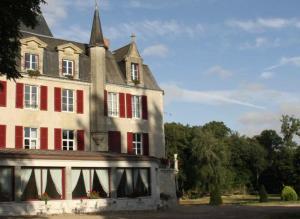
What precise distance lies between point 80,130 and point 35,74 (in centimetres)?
500

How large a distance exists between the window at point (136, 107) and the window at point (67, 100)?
4.83 m

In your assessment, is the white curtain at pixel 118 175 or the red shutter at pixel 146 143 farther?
the red shutter at pixel 146 143

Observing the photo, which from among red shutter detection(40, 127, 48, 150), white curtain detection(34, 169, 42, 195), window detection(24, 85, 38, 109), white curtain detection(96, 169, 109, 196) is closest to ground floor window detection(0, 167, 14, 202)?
white curtain detection(34, 169, 42, 195)

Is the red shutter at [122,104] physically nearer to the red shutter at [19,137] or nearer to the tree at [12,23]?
the red shutter at [19,137]

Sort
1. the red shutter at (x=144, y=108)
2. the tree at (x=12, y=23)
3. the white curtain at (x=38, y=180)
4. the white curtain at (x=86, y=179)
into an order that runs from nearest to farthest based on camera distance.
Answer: the tree at (x=12, y=23) → the white curtain at (x=38, y=180) → the white curtain at (x=86, y=179) → the red shutter at (x=144, y=108)

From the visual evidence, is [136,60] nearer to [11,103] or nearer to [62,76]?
[62,76]

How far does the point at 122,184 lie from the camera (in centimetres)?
2797

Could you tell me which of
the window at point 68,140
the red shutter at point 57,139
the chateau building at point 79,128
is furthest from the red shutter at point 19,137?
the window at point 68,140

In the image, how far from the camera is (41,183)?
25.4m

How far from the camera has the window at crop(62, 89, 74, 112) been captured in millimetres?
33219

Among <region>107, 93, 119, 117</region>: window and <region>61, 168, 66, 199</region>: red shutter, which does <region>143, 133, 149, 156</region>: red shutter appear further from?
<region>61, 168, 66, 199</region>: red shutter

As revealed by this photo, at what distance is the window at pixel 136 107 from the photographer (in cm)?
3597

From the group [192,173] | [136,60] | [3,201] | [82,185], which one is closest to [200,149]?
[192,173]

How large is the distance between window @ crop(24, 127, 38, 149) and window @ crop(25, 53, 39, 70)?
416 cm
